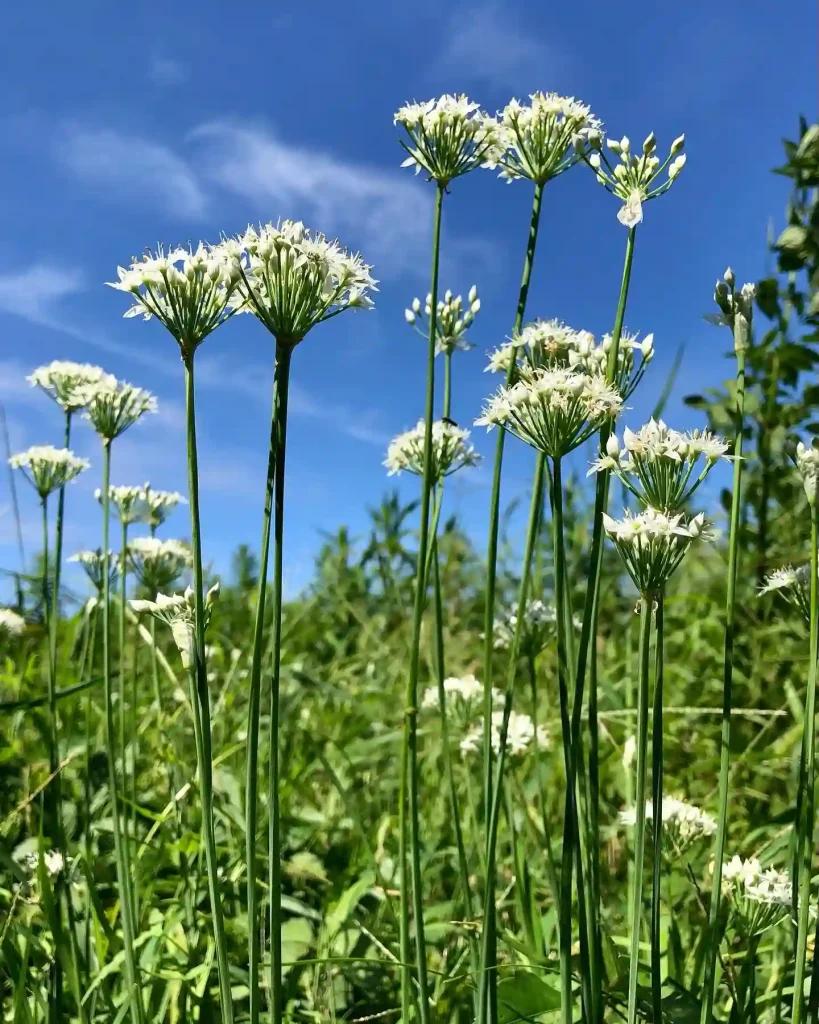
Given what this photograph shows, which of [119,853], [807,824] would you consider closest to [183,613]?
[119,853]

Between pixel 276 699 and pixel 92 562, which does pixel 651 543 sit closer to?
pixel 276 699

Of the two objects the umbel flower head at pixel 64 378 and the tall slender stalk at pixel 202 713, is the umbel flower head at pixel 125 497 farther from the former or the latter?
the tall slender stalk at pixel 202 713

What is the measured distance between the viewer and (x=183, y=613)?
1.30 m

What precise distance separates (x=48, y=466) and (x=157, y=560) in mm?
426

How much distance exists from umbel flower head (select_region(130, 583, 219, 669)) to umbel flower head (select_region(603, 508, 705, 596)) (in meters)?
0.54

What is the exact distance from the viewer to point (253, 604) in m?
4.83

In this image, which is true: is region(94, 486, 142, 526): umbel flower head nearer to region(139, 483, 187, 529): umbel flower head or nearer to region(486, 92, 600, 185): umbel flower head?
region(139, 483, 187, 529): umbel flower head

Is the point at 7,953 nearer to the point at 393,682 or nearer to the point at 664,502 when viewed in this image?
the point at 664,502

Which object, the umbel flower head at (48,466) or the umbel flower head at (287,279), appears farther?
the umbel flower head at (48,466)

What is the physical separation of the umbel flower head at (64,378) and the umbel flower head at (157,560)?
1.51 feet

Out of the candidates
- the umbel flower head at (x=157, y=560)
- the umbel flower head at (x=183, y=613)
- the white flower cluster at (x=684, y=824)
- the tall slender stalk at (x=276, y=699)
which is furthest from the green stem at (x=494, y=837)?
the umbel flower head at (x=157, y=560)

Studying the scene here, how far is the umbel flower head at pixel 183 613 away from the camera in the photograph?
114cm

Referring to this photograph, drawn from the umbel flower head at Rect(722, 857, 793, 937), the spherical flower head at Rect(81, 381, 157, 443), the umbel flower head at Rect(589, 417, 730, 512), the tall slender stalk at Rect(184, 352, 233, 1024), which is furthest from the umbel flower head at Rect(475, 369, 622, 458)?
the spherical flower head at Rect(81, 381, 157, 443)

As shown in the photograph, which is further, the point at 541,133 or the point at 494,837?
the point at 541,133
